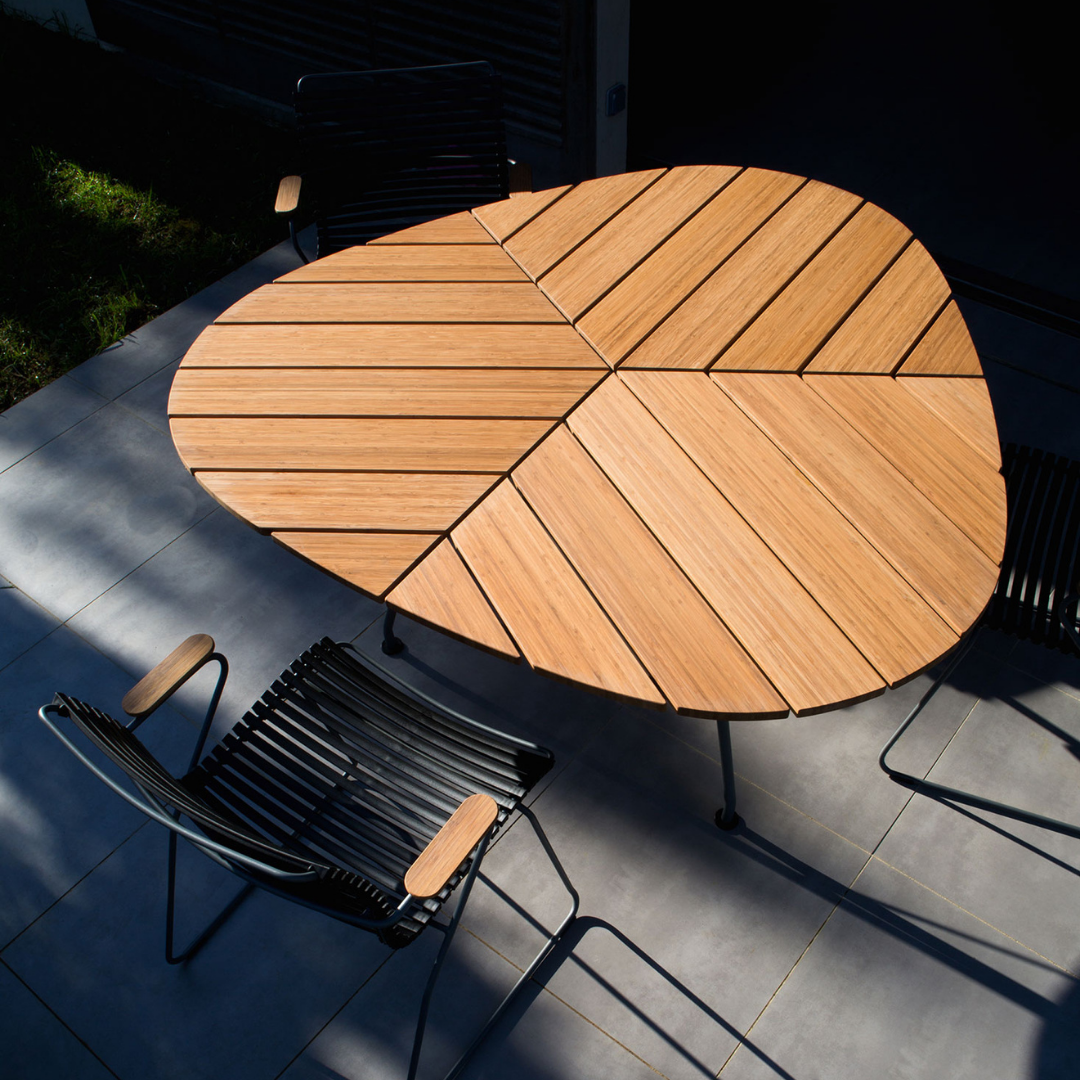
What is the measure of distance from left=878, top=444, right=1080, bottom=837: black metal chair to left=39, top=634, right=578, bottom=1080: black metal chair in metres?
0.95

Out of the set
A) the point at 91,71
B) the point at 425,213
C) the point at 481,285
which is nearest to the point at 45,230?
the point at 91,71

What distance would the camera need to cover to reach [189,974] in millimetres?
2189

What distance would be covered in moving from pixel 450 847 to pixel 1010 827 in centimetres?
157

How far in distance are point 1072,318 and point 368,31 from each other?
11.0 ft

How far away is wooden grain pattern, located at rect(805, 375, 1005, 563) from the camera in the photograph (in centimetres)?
180

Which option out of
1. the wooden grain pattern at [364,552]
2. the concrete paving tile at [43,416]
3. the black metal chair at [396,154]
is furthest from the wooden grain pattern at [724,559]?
the concrete paving tile at [43,416]

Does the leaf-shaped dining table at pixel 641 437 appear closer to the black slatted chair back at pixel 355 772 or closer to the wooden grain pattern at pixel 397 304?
the wooden grain pattern at pixel 397 304

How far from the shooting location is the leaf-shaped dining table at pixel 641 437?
164cm

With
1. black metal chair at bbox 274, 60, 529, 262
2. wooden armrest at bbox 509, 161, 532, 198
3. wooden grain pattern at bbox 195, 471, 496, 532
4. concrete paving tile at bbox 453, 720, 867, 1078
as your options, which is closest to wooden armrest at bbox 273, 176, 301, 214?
black metal chair at bbox 274, 60, 529, 262

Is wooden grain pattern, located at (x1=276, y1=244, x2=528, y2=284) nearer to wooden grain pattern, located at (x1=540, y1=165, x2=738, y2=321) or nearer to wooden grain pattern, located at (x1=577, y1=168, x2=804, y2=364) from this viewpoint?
wooden grain pattern, located at (x1=540, y1=165, x2=738, y2=321)

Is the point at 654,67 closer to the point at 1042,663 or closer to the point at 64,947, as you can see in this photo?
the point at 1042,663

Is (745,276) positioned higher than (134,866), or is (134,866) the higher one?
(745,276)

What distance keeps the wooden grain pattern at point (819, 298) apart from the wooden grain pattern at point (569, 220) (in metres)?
0.54

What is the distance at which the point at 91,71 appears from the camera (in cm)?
536
